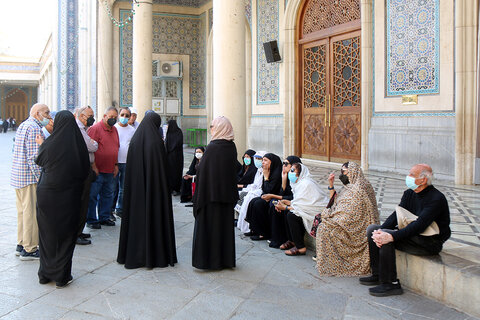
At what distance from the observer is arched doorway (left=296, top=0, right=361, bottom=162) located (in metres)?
7.87

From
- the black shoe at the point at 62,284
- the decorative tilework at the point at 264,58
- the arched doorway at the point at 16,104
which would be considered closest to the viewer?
the black shoe at the point at 62,284

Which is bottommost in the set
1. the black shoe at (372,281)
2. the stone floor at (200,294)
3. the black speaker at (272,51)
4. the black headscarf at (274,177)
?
the stone floor at (200,294)

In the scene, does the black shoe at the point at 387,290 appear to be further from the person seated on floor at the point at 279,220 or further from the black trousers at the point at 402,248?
the person seated on floor at the point at 279,220

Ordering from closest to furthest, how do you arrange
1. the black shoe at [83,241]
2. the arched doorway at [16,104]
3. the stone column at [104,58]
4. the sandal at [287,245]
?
the sandal at [287,245] → the black shoe at [83,241] → the stone column at [104,58] → the arched doorway at [16,104]

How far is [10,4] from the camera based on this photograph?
43.7 m

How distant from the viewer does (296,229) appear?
395cm

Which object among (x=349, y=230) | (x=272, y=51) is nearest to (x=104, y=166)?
(x=349, y=230)

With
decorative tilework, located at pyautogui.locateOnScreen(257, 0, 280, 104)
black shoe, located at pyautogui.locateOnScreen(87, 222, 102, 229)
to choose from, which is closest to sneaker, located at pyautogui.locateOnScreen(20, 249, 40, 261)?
black shoe, located at pyautogui.locateOnScreen(87, 222, 102, 229)

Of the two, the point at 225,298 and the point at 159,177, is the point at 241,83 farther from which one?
the point at 225,298

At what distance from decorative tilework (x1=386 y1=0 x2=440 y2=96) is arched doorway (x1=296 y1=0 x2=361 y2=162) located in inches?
32.0

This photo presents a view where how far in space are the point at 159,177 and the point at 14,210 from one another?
2931 millimetres

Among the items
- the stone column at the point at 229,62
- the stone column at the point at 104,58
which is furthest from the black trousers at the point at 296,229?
the stone column at the point at 104,58

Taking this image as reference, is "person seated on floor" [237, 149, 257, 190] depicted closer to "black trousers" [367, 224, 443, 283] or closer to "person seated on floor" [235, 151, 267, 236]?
"person seated on floor" [235, 151, 267, 236]

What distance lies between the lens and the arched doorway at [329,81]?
7.87 meters
